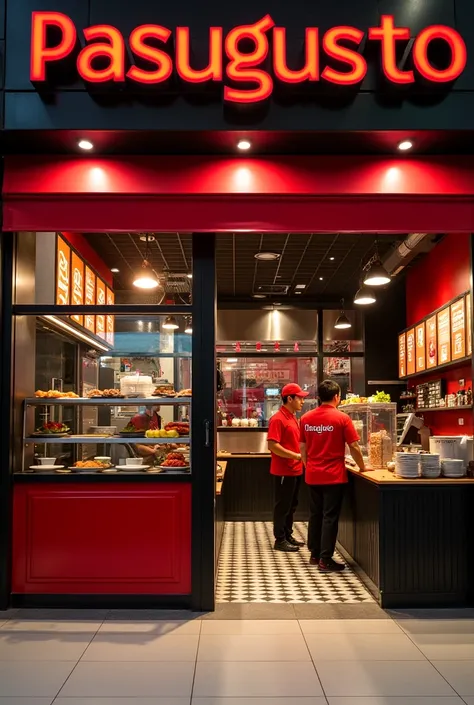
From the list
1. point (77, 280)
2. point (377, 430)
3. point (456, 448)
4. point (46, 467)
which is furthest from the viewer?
point (377, 430)

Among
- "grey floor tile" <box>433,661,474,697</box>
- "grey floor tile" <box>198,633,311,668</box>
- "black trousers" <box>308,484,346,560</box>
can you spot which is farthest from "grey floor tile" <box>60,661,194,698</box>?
"black trousers" <box>308,484,346,560</box>

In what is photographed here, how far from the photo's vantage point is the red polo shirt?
24.0 feet

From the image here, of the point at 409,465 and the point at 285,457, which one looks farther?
the point at 285,457

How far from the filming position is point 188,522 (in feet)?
17.1

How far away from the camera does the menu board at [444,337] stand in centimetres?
855

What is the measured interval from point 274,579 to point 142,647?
84.1 inches

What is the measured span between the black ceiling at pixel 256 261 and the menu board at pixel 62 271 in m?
0.38

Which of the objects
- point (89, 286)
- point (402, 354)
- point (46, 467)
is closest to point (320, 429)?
point (46, 467)

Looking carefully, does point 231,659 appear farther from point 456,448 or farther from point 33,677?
point 456,448

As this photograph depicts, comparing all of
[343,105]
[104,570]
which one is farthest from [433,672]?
[343,105]

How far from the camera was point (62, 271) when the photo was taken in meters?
6.18

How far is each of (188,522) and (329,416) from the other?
1.89 meters

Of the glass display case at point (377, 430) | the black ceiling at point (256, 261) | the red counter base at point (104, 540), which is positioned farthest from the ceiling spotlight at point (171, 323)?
the glass display case at point (377, 430)

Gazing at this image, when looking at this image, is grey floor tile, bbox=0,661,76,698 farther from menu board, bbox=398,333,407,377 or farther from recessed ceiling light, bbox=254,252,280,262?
menu board, bbox=398,333,407,377
